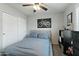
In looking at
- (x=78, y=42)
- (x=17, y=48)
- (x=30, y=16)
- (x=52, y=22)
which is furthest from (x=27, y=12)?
(x=78, y=42)

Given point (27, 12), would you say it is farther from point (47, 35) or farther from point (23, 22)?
point (47, 35)

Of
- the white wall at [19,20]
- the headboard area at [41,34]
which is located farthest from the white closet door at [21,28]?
the headboard area at [41,34]

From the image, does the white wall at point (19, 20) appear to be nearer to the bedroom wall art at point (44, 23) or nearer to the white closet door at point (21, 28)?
the white closet door at point (21, 28)

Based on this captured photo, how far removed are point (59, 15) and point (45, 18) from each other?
20cm

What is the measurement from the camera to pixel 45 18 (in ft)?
3.71

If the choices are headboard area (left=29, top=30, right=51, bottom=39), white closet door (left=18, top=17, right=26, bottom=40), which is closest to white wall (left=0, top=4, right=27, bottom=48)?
white closet door (left=18, top=17, right=26, bottom=40)

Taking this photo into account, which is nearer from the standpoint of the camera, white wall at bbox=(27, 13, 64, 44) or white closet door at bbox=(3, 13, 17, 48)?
white closet door at bbox=(3, 13, 17, 48)

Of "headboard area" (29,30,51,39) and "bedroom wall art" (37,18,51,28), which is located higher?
"bedroom wall art" (37,18,51,28)

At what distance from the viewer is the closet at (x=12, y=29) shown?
0.99 metres

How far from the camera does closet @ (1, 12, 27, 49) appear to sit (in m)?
0.99

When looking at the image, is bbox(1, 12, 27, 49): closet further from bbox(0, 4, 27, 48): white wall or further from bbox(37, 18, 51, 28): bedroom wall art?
bbox(37, 18, 51, 28): bedroom wall art

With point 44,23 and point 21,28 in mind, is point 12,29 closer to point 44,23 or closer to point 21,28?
point 21,28

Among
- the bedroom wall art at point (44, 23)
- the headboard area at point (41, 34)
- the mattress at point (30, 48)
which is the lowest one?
the mattress at point (30, 48)

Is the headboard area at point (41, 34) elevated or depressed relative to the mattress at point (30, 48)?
elevated
